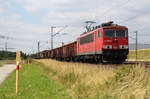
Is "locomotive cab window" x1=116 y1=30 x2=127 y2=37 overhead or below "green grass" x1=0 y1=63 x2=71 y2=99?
overhead

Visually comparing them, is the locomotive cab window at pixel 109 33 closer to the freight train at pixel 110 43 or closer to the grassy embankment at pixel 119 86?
the freight train at pixel 110 43

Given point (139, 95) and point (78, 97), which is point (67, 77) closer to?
point (78, 97)

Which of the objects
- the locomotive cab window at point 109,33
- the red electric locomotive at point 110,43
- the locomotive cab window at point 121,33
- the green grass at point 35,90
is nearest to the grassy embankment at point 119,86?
the green grass at point 35,90

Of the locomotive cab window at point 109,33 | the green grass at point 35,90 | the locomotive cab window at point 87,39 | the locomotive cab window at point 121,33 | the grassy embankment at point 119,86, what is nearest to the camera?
the grassy embankment at point 119,86

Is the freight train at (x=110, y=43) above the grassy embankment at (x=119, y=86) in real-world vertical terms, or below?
above

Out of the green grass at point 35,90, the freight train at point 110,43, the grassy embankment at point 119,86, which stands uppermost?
the freight train at point 110,43

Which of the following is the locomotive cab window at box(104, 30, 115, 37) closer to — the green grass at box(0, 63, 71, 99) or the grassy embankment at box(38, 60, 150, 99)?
the green grass at box(0, 63, 71, 99)

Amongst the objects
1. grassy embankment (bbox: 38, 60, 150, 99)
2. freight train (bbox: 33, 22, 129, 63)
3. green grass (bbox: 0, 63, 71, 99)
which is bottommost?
green grass (bbox: 0, 63, 71, 99)

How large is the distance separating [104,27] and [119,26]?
140 cm

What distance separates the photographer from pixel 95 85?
7863 mm

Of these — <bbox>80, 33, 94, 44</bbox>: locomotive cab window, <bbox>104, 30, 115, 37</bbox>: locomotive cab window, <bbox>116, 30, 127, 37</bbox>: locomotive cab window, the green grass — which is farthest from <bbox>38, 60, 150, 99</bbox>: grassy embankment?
<bbox>80, 33, 94, 44</bbox>: locomotive cab window

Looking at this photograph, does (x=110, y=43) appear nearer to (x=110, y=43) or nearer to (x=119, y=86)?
(x=110, y=43)

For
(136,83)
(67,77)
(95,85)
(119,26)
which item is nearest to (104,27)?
(119,26)

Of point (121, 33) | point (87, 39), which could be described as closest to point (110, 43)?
point (121, 33)
